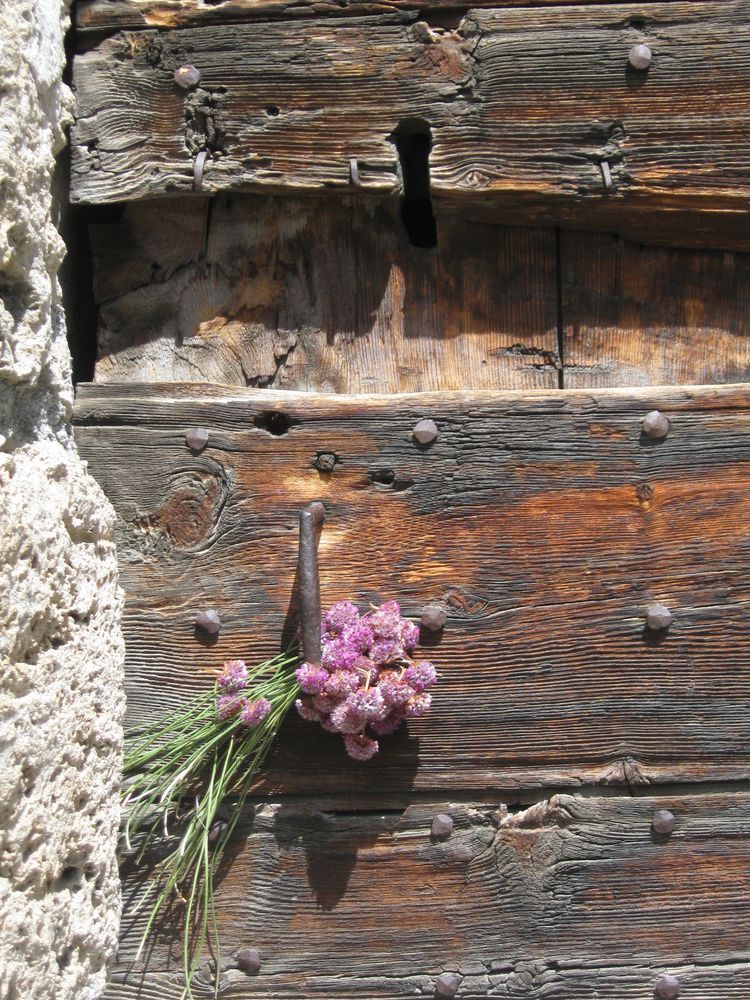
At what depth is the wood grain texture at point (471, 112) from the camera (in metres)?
1.35

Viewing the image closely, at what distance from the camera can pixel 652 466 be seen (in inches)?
52.4

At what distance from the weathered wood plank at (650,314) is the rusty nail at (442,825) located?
63cm

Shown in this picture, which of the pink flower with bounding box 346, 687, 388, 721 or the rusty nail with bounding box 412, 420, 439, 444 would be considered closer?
the pink flower with bounding box 346, 687, 388, 721

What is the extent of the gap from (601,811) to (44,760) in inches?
28.7

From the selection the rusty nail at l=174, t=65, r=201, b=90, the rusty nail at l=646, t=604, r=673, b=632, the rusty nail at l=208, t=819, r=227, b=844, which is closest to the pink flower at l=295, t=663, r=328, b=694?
the rusty nail at l=208, t=819, r=227, b=844

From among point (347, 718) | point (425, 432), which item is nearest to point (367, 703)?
point (347, 718)

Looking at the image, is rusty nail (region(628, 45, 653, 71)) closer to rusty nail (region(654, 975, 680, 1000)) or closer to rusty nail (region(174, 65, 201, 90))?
rusty nail (region(174, 65, 201, 90))

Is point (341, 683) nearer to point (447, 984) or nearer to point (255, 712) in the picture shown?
point (255, 712)

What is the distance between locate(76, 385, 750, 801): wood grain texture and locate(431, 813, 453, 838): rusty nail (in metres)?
0.04

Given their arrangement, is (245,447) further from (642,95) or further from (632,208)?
(642,95)

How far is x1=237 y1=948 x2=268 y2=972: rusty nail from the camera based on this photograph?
4.16ft

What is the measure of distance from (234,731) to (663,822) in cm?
58

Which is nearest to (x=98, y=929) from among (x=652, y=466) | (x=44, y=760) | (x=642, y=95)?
(x=44, y=760)

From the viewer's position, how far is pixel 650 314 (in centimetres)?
141
